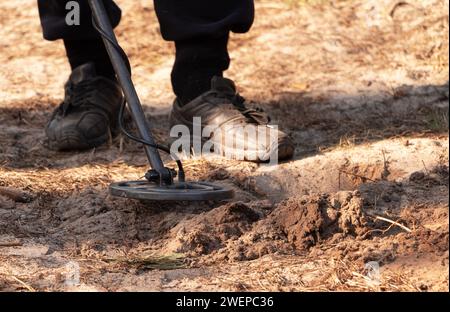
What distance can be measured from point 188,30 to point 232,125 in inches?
14.1

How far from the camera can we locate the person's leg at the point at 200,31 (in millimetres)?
2895

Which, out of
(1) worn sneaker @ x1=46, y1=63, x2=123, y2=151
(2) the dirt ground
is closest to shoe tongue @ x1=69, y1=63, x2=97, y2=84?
(1) worn sneaker @ x1=46, y1=63, x2=123, y2=151

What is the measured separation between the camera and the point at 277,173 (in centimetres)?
272

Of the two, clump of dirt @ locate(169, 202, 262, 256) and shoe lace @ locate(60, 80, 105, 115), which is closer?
clump of dirt @ locate(169, 202, 262, 256)

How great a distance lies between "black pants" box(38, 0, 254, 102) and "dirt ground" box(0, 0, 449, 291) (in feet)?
1.13

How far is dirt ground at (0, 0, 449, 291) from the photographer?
1.84m

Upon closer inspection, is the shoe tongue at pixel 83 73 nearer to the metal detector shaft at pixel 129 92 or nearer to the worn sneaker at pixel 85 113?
the worn sneaker at pixel 85 113

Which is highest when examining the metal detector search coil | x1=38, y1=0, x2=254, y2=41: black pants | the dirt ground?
x1=38, y1=0, x2=254, y2=41: black pants

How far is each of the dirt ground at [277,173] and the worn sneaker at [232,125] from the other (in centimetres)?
5

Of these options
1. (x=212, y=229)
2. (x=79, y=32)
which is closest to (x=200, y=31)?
(x=79, y=32)

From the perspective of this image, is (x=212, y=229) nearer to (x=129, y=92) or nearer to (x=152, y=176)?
(x=152, y=176)

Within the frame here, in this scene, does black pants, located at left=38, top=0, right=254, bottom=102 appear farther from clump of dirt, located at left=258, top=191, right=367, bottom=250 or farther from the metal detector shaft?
clump of dirt, located at left=258, top=191, right=367, bottom=250
